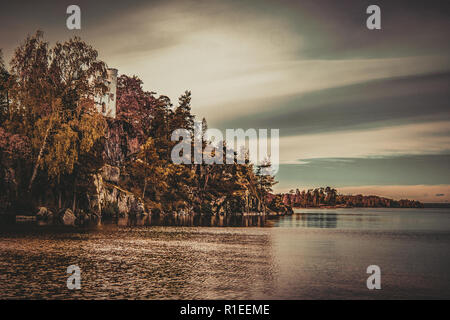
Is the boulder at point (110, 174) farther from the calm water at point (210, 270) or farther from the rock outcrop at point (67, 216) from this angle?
the calm water at point (210, 270)

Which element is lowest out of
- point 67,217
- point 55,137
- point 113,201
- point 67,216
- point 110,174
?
point 67,217

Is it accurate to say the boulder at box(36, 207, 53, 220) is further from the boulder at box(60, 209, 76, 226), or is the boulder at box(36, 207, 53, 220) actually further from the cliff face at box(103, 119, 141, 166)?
the cliff face at box(103, 119, 141, 166)

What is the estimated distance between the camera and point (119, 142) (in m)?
90.5

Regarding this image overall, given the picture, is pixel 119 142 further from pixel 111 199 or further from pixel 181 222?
pixel 181 222

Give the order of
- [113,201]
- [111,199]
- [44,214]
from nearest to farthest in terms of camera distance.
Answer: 1. [44,214]
2. [111,199]
3. [113,201]

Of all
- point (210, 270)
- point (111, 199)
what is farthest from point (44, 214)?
point (210, 270)

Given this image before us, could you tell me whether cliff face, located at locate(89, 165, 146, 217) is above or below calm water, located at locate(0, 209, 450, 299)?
above

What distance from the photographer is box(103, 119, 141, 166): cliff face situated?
87750 mm

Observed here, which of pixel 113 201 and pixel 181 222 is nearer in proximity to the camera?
pixel 181 222

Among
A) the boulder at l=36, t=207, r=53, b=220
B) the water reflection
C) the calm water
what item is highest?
the boulder at l=36, t=207, r=53, b=220

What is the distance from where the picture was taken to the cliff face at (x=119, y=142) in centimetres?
8775

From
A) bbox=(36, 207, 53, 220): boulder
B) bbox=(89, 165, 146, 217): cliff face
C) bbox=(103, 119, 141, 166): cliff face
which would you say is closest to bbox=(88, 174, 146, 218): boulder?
bbox=(89, 165, 146, 217): cliff face
